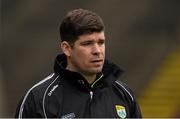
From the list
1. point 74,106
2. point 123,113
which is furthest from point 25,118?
point 123,113

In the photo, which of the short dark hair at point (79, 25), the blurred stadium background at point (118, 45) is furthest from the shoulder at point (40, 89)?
the blurred stadium background at point (118, 45)

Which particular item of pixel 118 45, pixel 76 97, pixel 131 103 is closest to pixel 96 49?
pixel 76 97

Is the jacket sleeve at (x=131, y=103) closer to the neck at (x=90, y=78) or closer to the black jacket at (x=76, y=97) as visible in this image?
the black jacket at (x=76, y=97)

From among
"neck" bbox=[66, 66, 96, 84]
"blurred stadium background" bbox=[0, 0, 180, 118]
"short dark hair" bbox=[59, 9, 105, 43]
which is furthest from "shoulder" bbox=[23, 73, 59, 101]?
"blurred stadium background" bbox=[0, 0, 180, 118]

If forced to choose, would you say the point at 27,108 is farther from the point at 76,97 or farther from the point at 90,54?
the point at 90,54

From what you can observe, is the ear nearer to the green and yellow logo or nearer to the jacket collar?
the jacket collar

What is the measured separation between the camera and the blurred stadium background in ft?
32.0

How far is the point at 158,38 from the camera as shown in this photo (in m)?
10.0

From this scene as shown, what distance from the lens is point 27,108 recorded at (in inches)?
171

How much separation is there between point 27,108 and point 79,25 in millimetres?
568

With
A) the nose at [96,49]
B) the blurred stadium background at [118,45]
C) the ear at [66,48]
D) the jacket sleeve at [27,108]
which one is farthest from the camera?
the blurred stadium background at [118,45]

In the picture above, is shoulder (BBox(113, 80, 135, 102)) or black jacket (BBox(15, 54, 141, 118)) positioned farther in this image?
shoulder (BBox(113, 80, 135, 102))

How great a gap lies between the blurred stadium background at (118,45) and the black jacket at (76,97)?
508 centimetres

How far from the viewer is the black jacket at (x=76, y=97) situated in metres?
4.34
